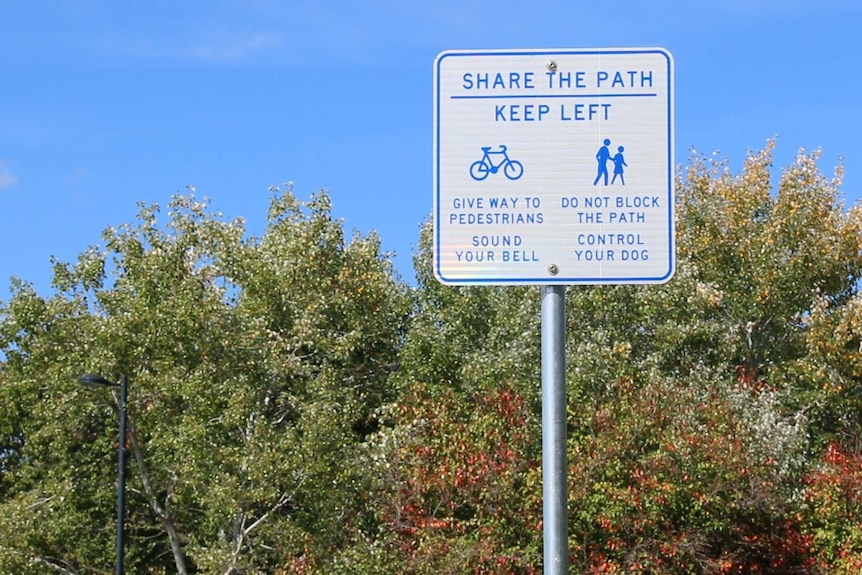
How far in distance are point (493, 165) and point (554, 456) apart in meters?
0.88

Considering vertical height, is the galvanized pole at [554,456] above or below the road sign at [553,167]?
below

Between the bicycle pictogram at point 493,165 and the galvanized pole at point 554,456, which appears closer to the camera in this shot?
the galvanized pole at point 554,456

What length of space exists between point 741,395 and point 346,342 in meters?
8.30

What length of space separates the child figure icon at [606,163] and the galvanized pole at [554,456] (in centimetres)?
37

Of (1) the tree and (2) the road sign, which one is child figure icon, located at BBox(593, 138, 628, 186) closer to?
(2) the road sign

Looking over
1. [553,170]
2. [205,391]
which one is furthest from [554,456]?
[205,391]

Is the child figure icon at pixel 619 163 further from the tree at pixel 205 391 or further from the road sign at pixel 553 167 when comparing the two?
the tree at pixel 205 391

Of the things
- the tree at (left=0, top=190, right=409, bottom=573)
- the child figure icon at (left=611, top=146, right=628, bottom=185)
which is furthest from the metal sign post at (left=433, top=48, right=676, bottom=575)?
the tree at (left=0, top=190, right=409, bottom=573)

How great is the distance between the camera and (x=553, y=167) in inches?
153

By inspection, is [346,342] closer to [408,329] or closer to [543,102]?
[408,329]

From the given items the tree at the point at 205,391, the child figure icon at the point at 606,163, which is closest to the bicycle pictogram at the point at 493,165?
the child figure icon at the point at 606,163

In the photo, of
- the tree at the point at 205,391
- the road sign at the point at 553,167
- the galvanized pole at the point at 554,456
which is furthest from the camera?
the tree at the point at 205,391

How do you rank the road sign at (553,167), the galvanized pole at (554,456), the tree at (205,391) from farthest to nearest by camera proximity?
the tree at (205,391)
the road sign at (553,167)
the galvanized pole at (554,456)

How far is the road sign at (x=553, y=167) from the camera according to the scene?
3.84m
